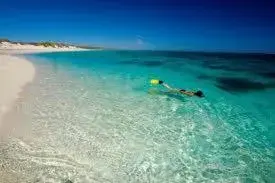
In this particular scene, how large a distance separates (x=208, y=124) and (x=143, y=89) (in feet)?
26.0

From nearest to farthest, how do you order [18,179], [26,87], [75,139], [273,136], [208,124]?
[18,179] < [75,139] < [273,136] < [208,124] < [26,87]

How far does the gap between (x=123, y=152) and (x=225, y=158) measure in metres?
2.70

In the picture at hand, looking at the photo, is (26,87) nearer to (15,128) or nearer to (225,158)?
(15,128)

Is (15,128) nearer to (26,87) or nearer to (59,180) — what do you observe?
(59,180)

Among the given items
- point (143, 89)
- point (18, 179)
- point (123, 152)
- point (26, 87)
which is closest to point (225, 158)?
point (123, 152)

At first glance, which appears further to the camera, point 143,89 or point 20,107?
point 143,89

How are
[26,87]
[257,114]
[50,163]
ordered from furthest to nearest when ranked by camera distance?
[26,87]
[257,114]
[50,163]

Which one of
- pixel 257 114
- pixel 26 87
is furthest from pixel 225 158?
pixel 26 87

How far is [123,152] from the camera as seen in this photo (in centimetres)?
736

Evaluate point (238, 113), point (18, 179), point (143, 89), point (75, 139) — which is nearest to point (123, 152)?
point (75, 139)

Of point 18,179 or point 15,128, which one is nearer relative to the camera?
point 18,179

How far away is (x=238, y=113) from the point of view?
1224cm

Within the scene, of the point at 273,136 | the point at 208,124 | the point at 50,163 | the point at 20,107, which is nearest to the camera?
the point at 50,163

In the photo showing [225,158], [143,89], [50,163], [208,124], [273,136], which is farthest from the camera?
[143,89]
